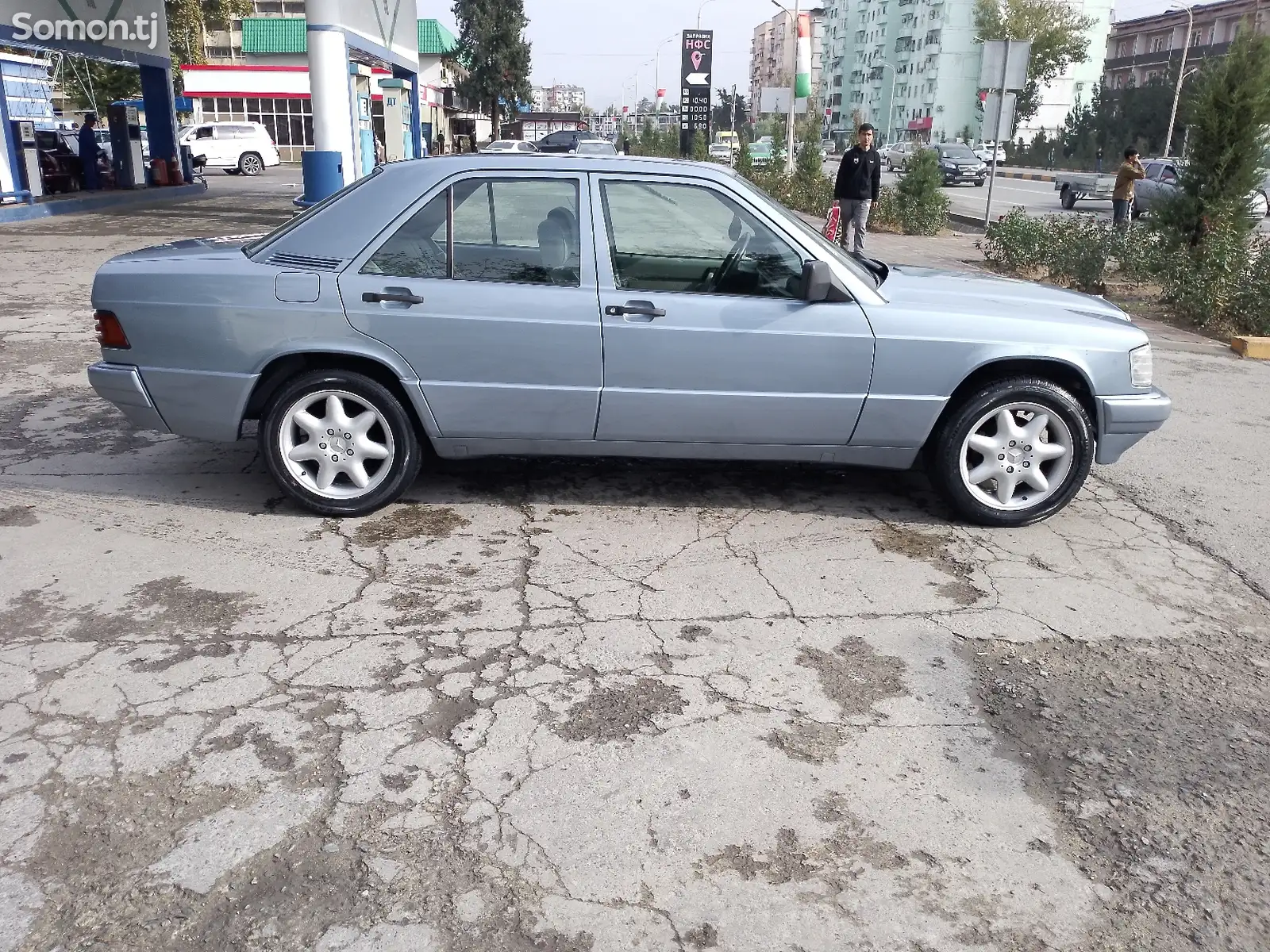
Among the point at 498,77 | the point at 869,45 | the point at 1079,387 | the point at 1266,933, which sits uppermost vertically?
the point at 869,45

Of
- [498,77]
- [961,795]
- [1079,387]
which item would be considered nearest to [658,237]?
[1079,387]

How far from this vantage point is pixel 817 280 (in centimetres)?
470

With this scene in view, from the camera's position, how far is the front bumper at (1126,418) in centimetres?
498

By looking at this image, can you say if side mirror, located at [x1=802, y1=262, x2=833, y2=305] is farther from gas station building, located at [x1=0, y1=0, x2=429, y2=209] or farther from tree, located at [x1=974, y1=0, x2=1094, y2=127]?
tree, located at [x1=974, y1=0, x2=1094, y2=127]

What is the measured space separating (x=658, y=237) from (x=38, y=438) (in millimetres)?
3969

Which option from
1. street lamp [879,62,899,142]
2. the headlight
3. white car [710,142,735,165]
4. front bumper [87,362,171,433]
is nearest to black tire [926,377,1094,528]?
the headlight

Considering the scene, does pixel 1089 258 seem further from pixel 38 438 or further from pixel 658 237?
pixel 38 438

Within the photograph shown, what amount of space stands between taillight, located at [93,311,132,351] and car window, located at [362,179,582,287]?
119cm

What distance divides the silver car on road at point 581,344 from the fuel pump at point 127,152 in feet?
81.8

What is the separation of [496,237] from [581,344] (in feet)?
2.18

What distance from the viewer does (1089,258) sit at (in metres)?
12.6

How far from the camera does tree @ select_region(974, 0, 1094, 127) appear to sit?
255ft

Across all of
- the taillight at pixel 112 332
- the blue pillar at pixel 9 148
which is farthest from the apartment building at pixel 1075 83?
the taillight at pixel 112 332

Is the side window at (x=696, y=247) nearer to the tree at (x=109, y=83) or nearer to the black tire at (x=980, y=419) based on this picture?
the black tire at (x=980, y=419)
